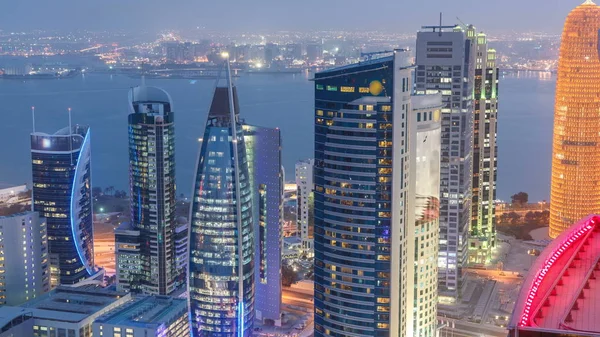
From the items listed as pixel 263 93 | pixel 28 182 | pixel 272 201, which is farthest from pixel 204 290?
pixel 263 93

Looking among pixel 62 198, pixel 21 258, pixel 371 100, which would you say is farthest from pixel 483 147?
pixel 21 258

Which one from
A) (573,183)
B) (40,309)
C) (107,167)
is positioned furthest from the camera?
(107,167)

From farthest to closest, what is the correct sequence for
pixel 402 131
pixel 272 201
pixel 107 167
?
pixel 107 167 → pixel 272 201 → pixel 402 131

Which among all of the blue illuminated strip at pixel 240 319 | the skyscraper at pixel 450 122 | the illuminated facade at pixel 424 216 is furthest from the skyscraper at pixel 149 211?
the illuminated facade at pixel 424 216

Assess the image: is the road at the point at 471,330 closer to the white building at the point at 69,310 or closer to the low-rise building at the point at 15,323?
the white building at the point at 69,310

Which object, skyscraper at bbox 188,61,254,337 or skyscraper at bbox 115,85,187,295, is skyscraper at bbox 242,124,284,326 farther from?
skyscraper at bbox 115,85,187,295

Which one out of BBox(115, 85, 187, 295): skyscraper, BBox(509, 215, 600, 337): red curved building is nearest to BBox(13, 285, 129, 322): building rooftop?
BBox(115, 85, 187, 295): skyscraper

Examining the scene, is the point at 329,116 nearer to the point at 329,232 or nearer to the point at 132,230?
the point at 329,232

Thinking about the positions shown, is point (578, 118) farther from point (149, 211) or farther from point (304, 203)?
point (149, 211)
